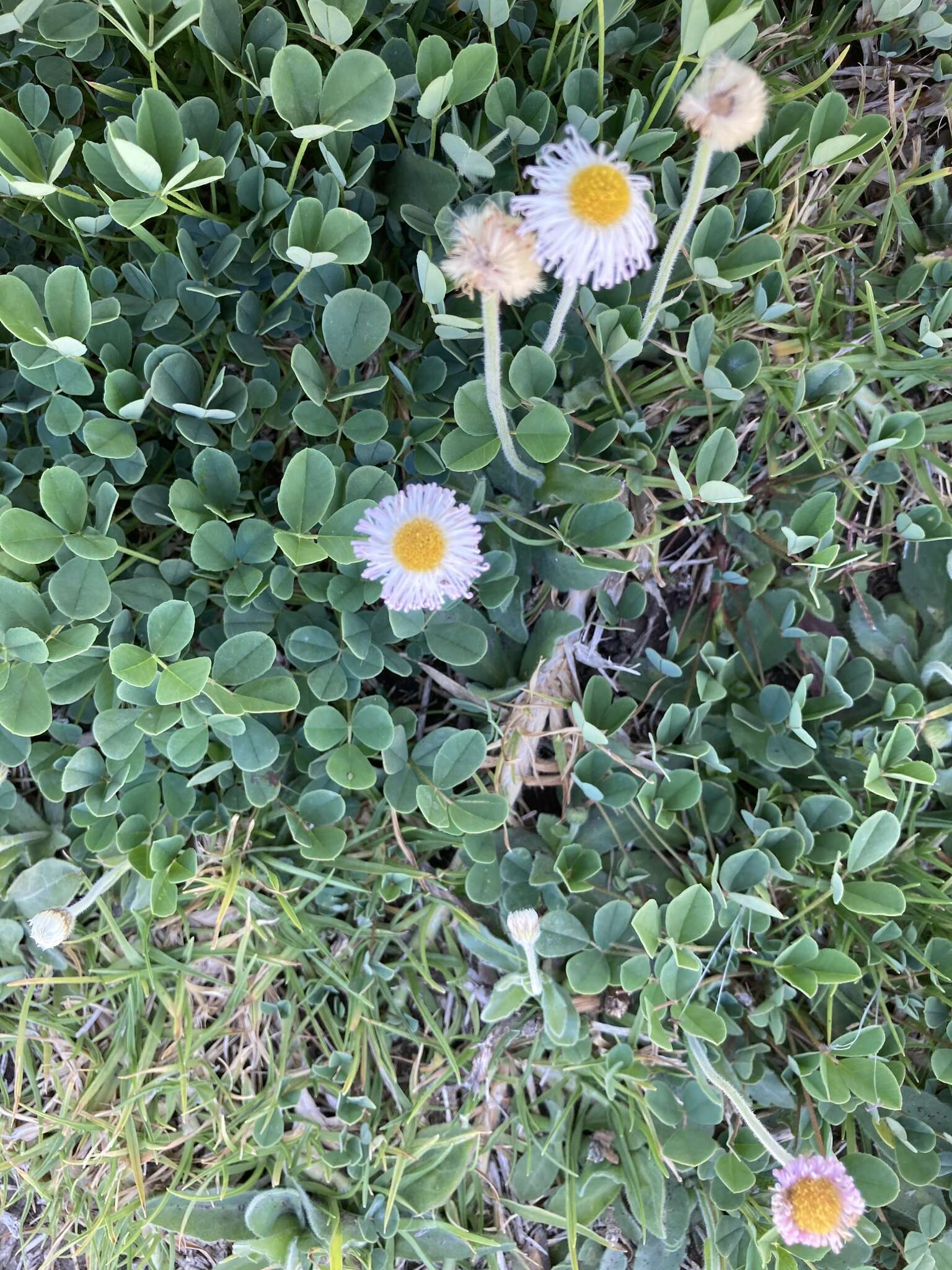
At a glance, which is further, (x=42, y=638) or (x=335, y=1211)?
(x=335, y=1211)

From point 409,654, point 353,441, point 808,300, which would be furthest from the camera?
point 808,300

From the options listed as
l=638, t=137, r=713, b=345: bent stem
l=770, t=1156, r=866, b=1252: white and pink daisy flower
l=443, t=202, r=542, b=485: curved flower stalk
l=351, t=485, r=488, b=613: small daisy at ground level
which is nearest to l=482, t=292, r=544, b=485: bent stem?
l=443, t=202, r=542, b=485: curved flower stalk

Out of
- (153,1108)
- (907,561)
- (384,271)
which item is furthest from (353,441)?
(153,1108)

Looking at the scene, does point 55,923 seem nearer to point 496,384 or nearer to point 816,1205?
point 496,384

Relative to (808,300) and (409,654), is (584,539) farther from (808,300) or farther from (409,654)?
(808,300)

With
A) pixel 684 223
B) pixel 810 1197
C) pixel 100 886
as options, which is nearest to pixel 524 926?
pixel 810 1197

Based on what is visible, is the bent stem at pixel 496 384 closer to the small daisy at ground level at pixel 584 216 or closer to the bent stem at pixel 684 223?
the small daisy at ground level at pixel 584 216
